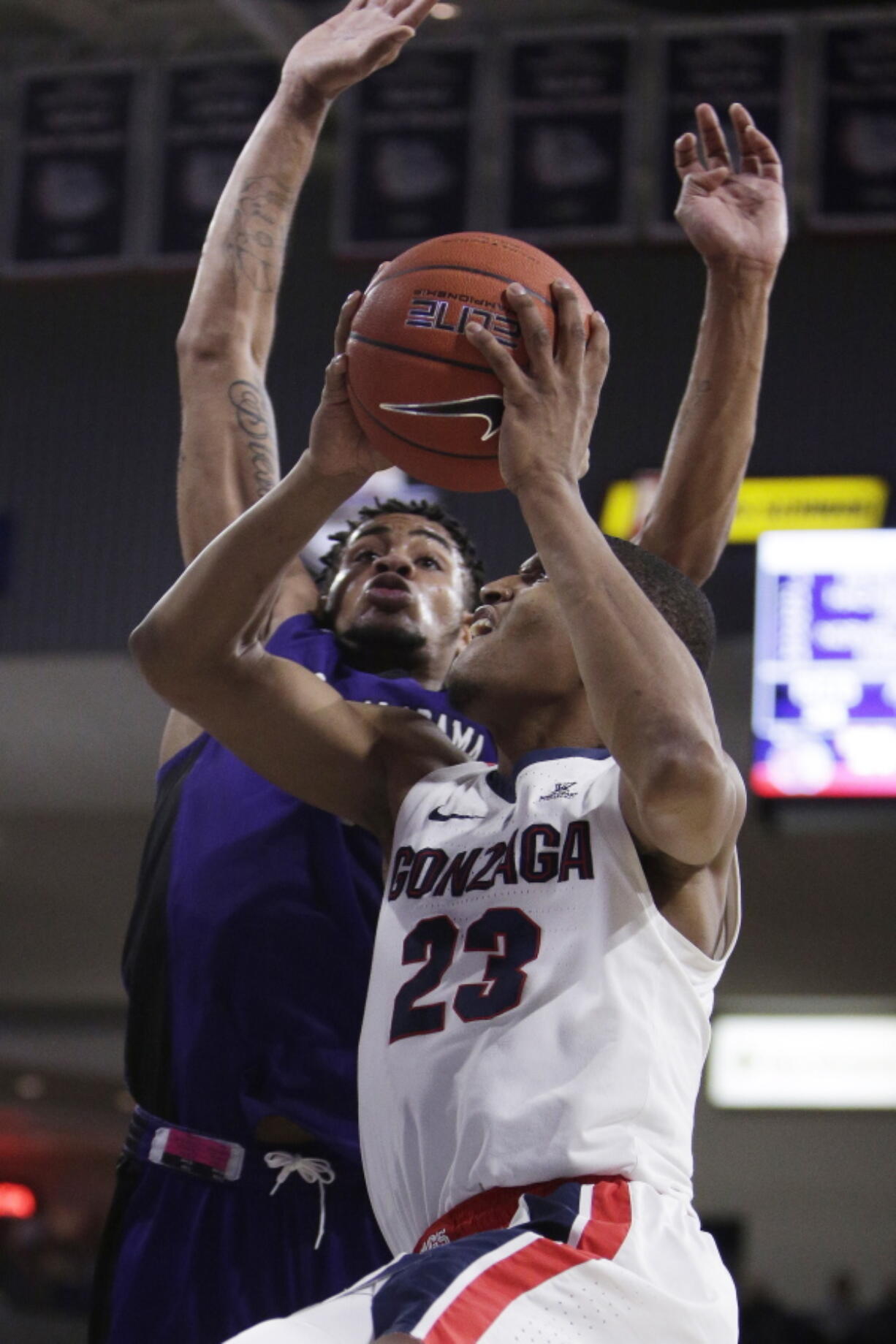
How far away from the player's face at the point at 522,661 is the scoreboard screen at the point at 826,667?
228 inches

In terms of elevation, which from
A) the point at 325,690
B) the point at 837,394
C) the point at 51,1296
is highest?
the point at 837,394

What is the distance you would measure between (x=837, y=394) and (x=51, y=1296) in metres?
9.48

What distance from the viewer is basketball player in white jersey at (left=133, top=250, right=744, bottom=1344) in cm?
227

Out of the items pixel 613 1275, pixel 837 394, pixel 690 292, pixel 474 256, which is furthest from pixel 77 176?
pixel 613 1275

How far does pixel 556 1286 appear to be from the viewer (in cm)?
221

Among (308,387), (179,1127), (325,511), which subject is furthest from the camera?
(308,387)

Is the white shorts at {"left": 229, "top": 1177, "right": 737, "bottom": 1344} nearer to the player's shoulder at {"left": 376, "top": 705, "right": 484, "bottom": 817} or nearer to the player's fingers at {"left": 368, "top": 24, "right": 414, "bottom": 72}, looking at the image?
the player's shoulder at {"left": 376, "top": 705, "right": 484, "bottom": 817}

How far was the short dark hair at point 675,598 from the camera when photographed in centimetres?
283

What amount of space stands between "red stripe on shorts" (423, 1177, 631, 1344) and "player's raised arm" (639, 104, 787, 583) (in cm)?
153

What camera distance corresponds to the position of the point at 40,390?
39.1 feet

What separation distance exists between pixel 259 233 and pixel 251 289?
13 cm

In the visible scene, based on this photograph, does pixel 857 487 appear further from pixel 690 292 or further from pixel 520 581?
pixel 520 581

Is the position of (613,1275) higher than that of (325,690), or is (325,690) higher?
(325,690)

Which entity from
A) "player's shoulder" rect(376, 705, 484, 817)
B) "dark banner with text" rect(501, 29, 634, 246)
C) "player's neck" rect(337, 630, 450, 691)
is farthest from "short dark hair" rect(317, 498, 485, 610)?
"dark banner with text" rect(501, 29, 634, 246)
